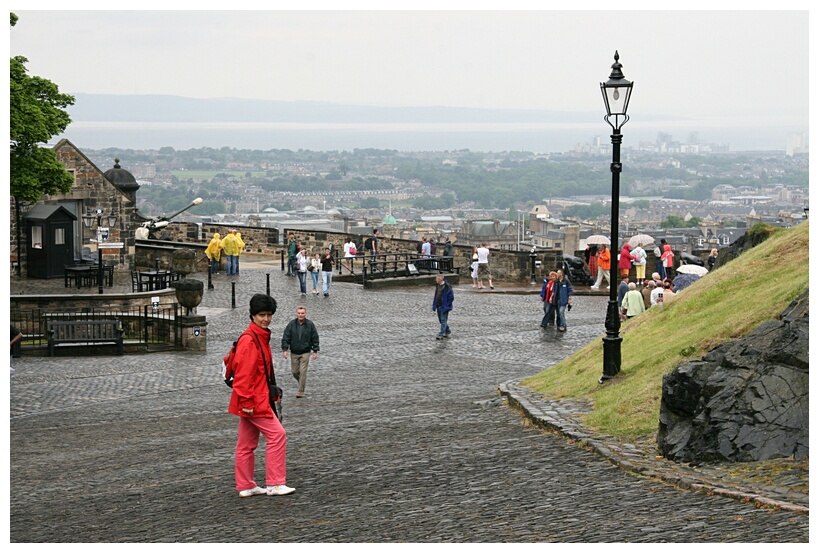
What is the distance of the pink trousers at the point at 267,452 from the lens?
33.4 feet

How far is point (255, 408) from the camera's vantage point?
1013 cm

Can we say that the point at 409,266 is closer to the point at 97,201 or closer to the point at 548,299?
the point at 97,201

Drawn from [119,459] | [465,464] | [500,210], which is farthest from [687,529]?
[500,210]

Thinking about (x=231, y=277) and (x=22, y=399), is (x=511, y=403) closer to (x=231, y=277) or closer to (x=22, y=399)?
(x=22, y=399)

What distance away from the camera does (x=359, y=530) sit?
29.5 ft

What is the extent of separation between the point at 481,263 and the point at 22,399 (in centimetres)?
1974

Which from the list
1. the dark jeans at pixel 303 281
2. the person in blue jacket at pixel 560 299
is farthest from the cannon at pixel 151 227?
the person in blue jacket at pixel 560 299

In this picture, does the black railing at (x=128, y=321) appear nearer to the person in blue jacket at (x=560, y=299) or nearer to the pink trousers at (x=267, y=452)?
the person in blue jacket at (x=560, y=299)

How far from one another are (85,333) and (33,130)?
25.3 feet

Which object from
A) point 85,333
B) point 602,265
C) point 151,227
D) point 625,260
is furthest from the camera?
point 151,227

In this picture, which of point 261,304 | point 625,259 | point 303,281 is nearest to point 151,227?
point 303,281

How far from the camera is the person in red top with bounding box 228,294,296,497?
33.2 feet

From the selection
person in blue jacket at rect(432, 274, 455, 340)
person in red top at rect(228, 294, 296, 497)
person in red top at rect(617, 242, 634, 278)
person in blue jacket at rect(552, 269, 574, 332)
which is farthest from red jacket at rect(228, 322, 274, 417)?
person in red top at rect(617, 242, 634, 278)

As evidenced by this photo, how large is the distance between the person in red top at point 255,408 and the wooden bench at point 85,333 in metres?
13.9
